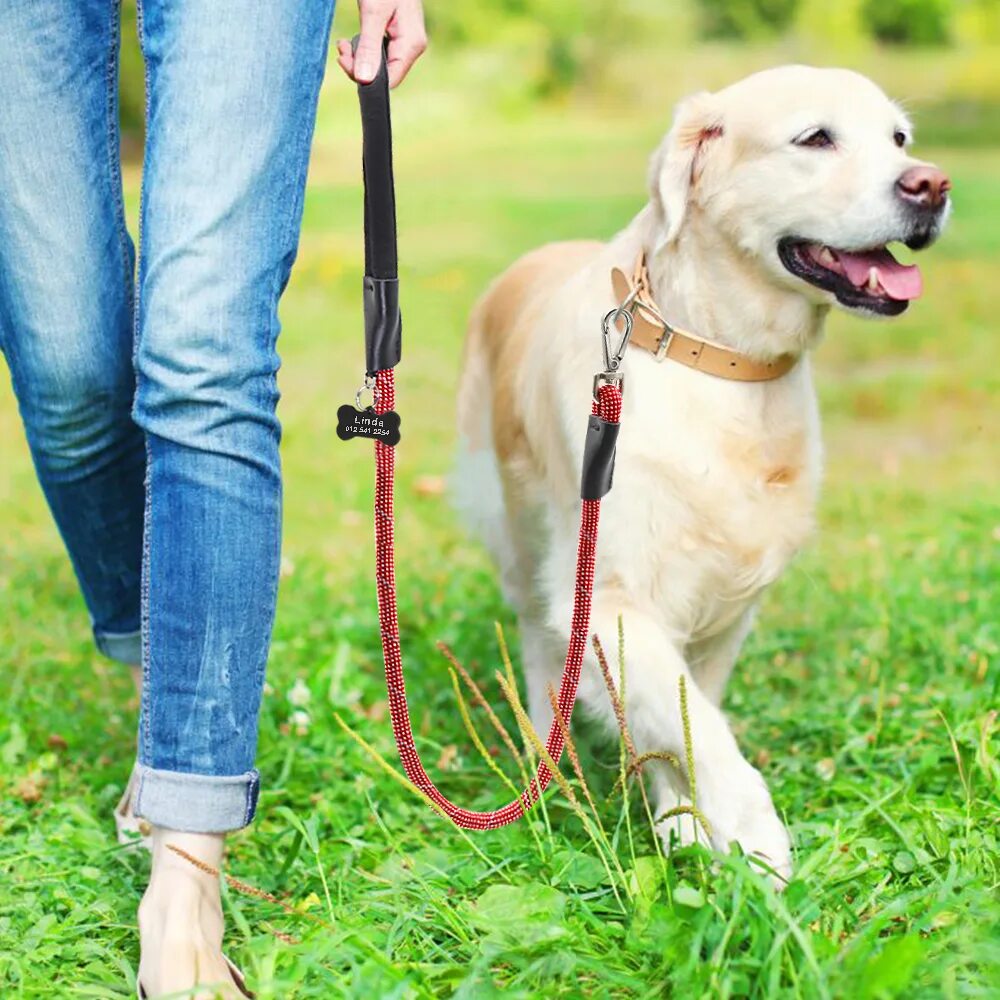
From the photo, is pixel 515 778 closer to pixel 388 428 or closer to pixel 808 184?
pixel 388 428

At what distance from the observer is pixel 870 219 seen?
2.46 m

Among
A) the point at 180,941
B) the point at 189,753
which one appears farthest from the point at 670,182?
the point at 180,941

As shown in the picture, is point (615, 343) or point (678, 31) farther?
point (678, 31)

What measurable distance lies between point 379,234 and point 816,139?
0.91 m

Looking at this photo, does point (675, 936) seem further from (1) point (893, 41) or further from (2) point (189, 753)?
(1) point (893, 41)

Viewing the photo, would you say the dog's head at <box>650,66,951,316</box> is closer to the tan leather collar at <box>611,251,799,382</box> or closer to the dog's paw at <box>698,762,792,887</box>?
the tan leather collar at <box>611,251,799,382</box>

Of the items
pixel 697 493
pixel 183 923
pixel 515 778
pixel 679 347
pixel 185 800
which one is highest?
pixel 679 347

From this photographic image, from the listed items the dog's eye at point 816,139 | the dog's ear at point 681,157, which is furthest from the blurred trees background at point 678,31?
the dog's eye at point 816,139

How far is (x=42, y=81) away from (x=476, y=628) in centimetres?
188

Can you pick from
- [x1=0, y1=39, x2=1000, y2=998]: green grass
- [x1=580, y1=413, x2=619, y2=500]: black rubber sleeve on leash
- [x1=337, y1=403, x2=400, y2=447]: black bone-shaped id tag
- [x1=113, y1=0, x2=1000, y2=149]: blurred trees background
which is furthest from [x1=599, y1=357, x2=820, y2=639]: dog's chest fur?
[x1=113, y1=0, x2=1000, y2=149]: blurred trees background

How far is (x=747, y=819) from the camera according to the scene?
6.95 feet

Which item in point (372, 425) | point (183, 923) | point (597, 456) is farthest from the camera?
point (597, 456)

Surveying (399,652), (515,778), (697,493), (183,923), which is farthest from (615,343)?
(183,923)

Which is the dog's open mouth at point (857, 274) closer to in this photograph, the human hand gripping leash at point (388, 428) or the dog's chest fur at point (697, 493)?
the dog's chest fur at point (697, 493)
